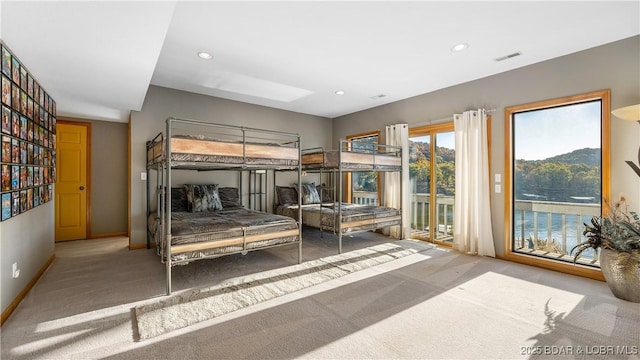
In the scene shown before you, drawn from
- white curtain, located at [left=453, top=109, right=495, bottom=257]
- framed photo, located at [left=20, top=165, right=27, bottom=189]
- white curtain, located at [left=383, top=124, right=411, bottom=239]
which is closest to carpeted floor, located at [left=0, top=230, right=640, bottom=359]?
white curtain, located at [left=453, top=109, right=495, bottom=257]

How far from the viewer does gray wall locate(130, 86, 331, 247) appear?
4.50 m

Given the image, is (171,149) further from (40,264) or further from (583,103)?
(583,103)

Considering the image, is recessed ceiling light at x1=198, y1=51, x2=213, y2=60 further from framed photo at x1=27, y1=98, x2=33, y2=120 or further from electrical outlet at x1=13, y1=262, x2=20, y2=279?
electrical outlet at x1=13, y1=262, x2=20, y2=279

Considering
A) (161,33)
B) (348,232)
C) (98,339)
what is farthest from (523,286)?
(161,33)

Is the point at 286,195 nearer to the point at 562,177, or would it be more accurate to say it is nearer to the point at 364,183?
the point at 364,183

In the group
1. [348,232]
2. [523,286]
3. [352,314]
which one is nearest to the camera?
[352,314]

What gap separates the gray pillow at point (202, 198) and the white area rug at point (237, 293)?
1.75 metres

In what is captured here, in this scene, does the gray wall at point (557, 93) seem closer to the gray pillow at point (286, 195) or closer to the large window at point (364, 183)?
the large window at point (364, 183)

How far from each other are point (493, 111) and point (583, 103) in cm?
96

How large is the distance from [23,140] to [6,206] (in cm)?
75

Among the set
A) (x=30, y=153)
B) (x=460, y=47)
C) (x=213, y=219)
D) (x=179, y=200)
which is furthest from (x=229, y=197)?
(x=460, y=47)

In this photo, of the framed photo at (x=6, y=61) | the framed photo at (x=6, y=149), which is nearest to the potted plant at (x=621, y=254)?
the framed photo at (x=6, y=149)

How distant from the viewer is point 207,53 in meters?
3.35

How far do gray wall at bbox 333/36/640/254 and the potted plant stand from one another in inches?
18.4
